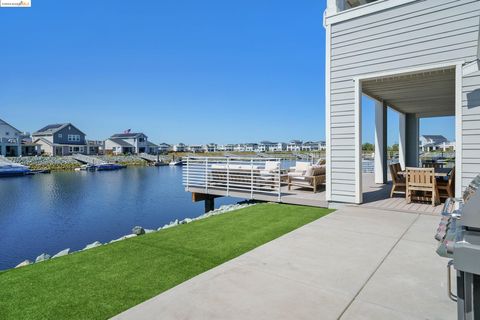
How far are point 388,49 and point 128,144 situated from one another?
6139cm

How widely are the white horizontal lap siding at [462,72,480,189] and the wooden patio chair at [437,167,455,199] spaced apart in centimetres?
102

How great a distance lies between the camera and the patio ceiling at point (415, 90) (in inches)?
236

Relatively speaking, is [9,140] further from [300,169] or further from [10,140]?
[300,169]

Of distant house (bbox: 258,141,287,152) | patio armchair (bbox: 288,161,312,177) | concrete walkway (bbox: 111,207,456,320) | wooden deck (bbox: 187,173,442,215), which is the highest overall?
distant house (bbox: 258,141,287,152)

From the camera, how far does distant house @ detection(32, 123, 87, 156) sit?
48094 millimetres

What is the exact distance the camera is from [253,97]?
41438 millimetres

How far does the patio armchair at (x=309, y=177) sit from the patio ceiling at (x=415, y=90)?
2530 mm

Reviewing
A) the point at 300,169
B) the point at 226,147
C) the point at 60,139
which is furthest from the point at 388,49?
the point at 226,147

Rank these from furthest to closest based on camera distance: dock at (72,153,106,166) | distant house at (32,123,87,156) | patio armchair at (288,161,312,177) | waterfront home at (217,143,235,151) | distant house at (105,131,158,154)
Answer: waterfront home at (217,143,235,151) → distant house at (105,131,158,154) → distant house at (32,123,87,156) → dock at (72,153,106,166) → patio armchair at (288,161,312,177)

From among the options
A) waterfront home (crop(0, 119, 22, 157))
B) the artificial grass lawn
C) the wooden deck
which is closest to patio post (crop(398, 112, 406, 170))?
the wooden deck

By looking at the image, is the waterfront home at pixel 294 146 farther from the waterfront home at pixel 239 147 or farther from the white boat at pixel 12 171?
the white boat at pixel 12 171

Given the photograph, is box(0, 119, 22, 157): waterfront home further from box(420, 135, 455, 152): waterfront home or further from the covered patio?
box(420, 135, 455, 152): waterfront home

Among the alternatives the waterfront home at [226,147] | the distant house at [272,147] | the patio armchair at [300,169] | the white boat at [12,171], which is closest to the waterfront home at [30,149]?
the white boat at [12,171]

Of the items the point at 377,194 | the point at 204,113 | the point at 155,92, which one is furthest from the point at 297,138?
the point at 377,194
